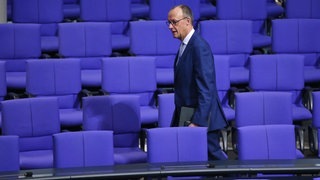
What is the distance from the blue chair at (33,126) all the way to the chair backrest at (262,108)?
2.20 feet

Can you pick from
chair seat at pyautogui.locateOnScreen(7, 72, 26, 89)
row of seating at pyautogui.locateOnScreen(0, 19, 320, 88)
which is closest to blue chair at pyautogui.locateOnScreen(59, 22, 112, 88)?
row of seating at pyautogui.locateOnScreen(0, 19, 320, 88)

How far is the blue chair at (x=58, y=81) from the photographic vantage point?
9.83 feet

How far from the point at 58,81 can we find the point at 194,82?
89 cm

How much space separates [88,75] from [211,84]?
3.65 feet

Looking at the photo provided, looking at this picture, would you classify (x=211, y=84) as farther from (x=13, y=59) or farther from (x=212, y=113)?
(x=13, y=59)

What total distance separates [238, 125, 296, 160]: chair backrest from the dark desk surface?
1.75 ft

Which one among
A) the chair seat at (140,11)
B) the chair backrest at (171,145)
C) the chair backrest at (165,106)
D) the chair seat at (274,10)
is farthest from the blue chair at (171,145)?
the chair seat at (274,10)

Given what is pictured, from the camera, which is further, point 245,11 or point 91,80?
point 245,11

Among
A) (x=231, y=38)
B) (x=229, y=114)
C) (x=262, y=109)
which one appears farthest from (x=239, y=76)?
(x=262, y=109)

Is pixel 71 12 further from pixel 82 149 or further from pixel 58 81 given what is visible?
pixel 82 149

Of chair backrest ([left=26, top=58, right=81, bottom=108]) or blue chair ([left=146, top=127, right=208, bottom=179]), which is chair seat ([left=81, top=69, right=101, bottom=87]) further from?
blue chair ([left=146, top=127, right=208, bottom=179])

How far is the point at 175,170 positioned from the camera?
168cm

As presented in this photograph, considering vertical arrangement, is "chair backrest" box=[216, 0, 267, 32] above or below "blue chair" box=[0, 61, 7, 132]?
above

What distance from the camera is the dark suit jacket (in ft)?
7.48
